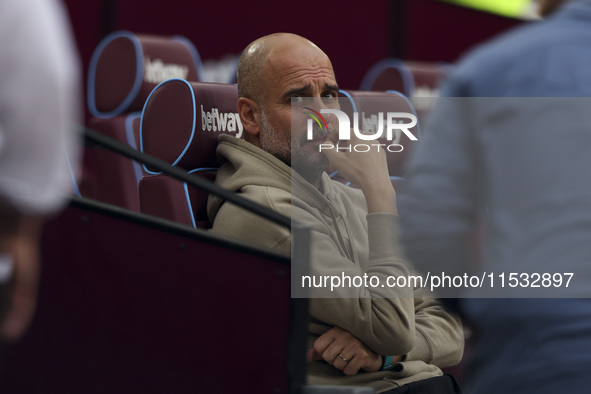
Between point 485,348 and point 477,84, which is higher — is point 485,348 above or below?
below

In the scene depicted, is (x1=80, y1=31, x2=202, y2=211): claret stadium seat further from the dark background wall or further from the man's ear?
the dark background wall

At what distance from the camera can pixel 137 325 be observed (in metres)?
1.52

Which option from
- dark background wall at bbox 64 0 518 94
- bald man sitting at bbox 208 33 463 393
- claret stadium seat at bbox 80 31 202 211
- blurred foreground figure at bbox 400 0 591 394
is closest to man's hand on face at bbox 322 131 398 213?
bald man sitting at bbox 208 33 463 393

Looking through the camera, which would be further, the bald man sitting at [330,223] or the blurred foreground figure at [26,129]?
the bald man sitting at [330,223]

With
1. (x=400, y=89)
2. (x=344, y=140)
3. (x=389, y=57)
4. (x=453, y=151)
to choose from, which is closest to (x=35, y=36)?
(x=453, y=151)

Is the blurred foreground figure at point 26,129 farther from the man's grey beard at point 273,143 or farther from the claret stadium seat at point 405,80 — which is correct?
the claret stadium seat at point 405,80

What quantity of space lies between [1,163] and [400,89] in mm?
3818

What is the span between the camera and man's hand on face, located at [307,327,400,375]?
159 cm

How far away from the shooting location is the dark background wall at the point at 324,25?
4949 millimetres

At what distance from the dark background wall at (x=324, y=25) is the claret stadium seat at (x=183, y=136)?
288 centimetres

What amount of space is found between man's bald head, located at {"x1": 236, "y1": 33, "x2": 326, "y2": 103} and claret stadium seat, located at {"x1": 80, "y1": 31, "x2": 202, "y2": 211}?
2.94 feet

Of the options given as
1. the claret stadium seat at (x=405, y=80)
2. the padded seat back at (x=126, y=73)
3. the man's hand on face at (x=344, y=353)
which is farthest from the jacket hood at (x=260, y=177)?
the claret stadium seat at (x=405, y=80)

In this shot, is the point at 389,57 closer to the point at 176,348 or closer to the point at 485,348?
the point at 176,348

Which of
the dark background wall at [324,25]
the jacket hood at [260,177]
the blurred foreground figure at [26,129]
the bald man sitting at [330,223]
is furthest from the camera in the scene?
the dark background wall at [324,25]
